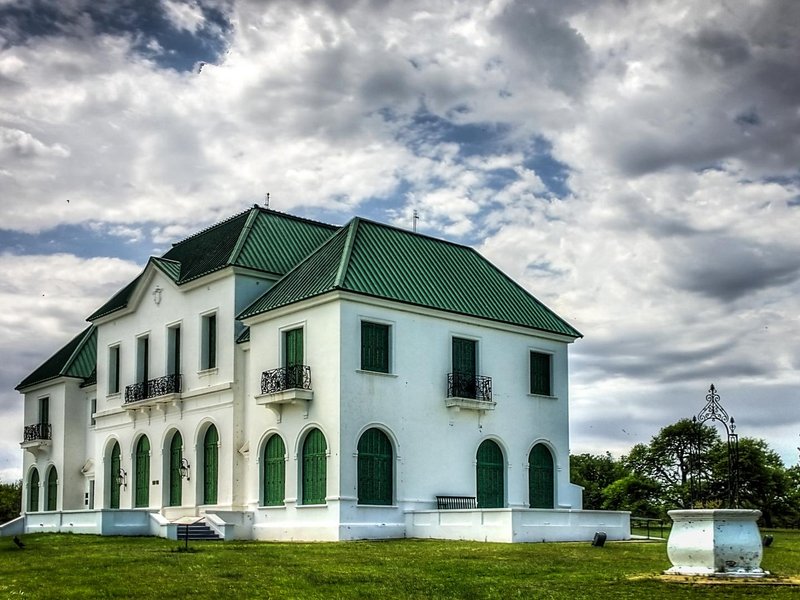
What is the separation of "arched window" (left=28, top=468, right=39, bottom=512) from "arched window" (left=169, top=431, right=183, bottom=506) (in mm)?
16055

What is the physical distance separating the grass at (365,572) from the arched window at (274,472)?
6.53 metres

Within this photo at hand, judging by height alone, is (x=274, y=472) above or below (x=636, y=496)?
above

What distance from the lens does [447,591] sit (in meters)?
17.7

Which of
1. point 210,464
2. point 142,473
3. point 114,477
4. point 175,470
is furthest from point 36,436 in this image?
point 210,464

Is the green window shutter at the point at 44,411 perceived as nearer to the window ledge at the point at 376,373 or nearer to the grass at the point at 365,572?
the grass at the point at 365,572

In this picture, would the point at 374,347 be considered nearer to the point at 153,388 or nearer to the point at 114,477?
the point at 153,388

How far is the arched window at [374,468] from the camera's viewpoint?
33.6m

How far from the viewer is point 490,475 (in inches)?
1490

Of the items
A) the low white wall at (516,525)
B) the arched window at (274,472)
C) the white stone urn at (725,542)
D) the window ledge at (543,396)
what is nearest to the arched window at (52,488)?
the arched window at (274,472)

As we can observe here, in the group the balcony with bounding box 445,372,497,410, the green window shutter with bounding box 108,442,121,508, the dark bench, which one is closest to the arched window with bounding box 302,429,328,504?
the dark bench

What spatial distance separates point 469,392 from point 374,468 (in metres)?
5.00

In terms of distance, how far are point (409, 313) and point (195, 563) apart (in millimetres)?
15082

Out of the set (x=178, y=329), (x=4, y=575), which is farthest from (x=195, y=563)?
(x=178, y=329)

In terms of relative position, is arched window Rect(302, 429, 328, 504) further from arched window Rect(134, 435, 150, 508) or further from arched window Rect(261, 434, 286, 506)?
arched window Rect(134, 435, 150, 508)
